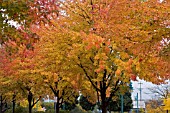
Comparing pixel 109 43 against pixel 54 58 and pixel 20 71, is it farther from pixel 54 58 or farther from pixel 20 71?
pixel 20 71

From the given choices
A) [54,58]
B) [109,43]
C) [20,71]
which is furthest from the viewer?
[20,71]

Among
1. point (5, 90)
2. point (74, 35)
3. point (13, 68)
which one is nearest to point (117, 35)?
point (74, 35)

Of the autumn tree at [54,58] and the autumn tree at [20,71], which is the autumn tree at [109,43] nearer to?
the autumn tree at [54,58]

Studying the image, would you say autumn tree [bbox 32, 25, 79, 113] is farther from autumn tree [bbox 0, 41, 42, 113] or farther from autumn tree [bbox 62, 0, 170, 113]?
autumn tree [bbox 0, 41, 42, 113]

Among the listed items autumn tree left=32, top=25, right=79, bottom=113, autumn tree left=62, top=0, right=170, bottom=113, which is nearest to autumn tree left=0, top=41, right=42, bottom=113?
autumn tree left=32, top=25, right=79, bottom=113

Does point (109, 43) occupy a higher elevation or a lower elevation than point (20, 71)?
higher

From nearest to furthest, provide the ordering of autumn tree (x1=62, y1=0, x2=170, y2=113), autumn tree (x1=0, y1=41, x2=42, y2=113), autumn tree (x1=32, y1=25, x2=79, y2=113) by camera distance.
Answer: autumn tree (x1=62, y1=0, x2=170, y2=113), autumn tree (x1=32, y1=25, x2=79, y2=113), autumn tree (x1=0, y1=41, x2=42, y2=113)

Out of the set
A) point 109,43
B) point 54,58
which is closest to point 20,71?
point 54,58

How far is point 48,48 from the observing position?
11.7 metres

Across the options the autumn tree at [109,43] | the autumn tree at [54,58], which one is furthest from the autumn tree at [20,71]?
the autumn tree at [109,43]

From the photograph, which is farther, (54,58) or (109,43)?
(54,58)

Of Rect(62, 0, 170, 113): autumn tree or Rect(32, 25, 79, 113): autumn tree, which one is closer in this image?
Rect(62, 0, 170, 113): autumn tree

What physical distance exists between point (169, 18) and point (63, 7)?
607 centimetres

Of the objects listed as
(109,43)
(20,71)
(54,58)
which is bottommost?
(20,71)
